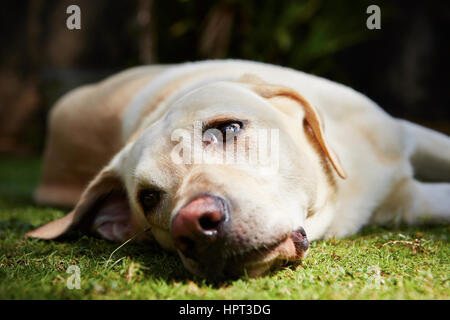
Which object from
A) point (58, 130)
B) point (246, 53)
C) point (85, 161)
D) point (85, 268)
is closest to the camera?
point (85, 268)

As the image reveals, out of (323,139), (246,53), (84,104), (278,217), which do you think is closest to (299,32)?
(246,53)

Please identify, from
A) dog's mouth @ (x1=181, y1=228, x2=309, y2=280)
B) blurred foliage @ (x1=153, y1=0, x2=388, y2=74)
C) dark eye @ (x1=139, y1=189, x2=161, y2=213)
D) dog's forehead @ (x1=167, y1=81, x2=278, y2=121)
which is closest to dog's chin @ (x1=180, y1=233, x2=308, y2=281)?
dog's mouth @ (x1=181, y1=228, x2=309, y2=280)

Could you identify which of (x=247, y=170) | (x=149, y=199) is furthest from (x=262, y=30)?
(x=247, y=170)

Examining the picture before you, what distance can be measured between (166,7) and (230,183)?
19.9ft

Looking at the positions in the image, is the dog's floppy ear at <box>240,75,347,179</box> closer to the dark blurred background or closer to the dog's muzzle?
the dog's muzzle

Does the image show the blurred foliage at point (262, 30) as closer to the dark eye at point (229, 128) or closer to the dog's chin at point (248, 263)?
the dark eye at point (229, 128)

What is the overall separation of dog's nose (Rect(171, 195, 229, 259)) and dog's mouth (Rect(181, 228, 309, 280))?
78 millimetres

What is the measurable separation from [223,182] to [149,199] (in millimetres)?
610

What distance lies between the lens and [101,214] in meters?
2.99

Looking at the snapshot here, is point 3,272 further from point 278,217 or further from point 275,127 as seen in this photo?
point 275,127

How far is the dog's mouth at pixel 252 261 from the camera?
190 centimetres

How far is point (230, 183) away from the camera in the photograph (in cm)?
201

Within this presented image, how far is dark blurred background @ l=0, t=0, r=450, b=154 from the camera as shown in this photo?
7285 mm

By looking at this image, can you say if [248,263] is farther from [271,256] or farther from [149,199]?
[149,199]
